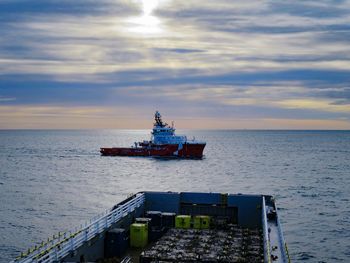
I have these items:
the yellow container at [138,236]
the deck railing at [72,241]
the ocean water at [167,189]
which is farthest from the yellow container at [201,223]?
the ocean water at [167,189]

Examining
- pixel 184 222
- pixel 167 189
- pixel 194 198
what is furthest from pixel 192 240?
pixel 167 189

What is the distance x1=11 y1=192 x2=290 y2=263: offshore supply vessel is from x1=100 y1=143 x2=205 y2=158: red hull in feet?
326

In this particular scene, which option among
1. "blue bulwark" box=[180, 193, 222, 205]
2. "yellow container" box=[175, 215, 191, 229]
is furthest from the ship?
"yellow container" box=[175, 215, 191, 229]

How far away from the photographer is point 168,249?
2027 cm

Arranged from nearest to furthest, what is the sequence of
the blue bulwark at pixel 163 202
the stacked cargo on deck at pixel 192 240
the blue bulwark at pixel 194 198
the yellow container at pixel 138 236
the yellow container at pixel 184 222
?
1. the stacked cargo on deck at pixel 192 240
2. the yellow container at pixel 138 236
3. the yellow container at pixel 184 222
4. the blue bulwark at pixel 163 202
5. the blue bulwark at pixel 194 198

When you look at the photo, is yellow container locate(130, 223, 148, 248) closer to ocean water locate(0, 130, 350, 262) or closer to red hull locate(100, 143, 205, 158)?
ocean water locate(0, 130, 350, 262)

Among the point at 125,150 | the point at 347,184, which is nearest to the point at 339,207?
the point at 347,184

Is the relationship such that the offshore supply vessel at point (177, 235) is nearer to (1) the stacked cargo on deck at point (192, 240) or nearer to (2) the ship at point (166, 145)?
→ (1) the stacked cargo on deck at point (192, 240)

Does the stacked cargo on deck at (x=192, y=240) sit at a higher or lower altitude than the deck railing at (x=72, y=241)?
lower

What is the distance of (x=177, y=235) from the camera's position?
23.2 metres

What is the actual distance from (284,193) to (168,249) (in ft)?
189

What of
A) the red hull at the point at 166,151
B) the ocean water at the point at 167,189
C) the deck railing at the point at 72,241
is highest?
the deck railing at the point at 72,241

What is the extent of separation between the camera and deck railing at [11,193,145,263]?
637 inches

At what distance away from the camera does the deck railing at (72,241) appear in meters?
16.2
